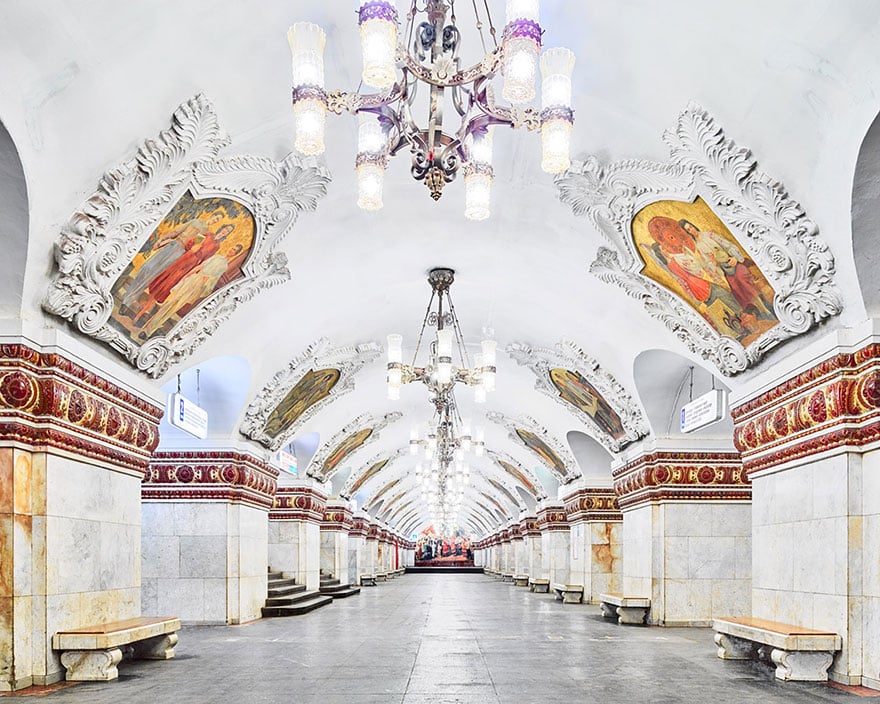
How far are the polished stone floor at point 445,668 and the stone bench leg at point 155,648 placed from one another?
15 centimetres

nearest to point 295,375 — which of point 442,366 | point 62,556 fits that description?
point 442,366

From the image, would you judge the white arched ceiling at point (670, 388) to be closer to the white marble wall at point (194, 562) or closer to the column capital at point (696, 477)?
the column capital at point (696, 477)

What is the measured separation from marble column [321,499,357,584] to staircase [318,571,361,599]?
0.94 feet

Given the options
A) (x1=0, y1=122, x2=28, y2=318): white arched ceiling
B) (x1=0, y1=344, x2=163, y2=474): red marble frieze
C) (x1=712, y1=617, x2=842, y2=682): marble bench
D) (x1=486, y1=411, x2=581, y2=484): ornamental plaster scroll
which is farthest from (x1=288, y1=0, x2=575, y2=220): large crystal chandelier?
(x1=486, y1=411, x2=581, y2=484): ornamental plaster scroll

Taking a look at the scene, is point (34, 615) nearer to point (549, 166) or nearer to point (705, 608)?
point (549, 166)

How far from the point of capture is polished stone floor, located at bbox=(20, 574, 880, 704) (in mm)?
6383

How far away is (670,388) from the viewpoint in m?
12.7

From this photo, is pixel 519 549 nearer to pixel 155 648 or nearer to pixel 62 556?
pixel 155 648

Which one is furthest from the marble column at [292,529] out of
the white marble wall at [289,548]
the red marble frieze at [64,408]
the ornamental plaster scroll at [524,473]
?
the red marble frieze at [64,408]

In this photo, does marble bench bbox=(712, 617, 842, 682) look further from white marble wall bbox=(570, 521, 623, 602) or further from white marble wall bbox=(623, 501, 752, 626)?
white marble wall bbox=(570, 521, 623, 602)

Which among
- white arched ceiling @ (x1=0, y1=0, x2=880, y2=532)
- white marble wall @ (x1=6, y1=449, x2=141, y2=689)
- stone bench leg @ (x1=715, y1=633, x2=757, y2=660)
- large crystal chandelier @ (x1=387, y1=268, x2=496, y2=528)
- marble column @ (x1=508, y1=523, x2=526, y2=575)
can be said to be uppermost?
white arched ceiling @ (x1=0, y1=0, x2=880, y2=532)

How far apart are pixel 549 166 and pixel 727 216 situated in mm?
3161

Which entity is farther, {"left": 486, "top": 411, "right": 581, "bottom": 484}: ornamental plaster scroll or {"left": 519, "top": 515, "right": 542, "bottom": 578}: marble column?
{"left": 519, "top": 515, "right": 542, "bottom": 578}: marble column

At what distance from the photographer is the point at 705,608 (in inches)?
488
